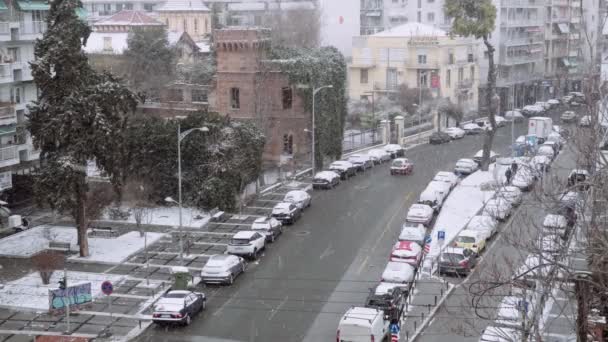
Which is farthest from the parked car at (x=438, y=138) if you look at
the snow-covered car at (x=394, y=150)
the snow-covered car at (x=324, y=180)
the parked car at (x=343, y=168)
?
the snow-covered car at (x=324, y=180)

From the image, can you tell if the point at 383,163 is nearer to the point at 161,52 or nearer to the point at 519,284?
the point at 161,52

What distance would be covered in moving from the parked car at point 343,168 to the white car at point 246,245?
56.4 ft

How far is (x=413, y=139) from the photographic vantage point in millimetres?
70500

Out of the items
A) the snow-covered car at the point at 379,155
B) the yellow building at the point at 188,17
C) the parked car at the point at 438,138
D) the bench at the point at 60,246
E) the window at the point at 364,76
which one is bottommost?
the bench at the point at 60,246

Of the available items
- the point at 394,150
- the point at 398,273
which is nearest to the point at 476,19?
the point at 394,150

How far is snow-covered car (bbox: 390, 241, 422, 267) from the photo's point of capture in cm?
3480

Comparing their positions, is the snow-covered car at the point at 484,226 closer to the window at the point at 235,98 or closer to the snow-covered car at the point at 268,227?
the snow-covered car at the point at 268,227

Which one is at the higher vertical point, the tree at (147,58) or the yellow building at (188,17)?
the yellow building at (188,17)

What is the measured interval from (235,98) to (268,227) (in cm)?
2060

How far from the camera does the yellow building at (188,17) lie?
104 m

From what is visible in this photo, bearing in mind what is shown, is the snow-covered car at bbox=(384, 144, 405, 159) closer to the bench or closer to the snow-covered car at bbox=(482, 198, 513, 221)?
A: the snow-covered car at bbox=(482, 198, 513, 221)

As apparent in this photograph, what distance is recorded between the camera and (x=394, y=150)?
203 feet

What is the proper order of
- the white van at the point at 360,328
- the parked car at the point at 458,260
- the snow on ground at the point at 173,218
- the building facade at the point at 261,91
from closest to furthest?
the white van at the point at 360,328 → the parked car at the point at 458,260 → the snow on ground at the point at 173,218 → the building facade at the point at 261,91

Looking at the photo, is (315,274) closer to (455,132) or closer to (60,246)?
(60,246)
